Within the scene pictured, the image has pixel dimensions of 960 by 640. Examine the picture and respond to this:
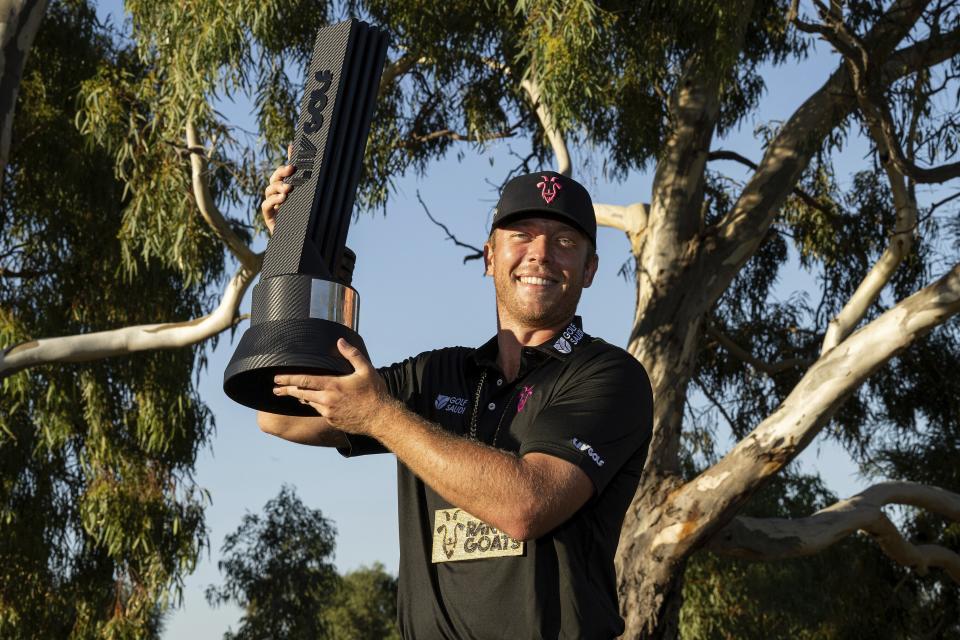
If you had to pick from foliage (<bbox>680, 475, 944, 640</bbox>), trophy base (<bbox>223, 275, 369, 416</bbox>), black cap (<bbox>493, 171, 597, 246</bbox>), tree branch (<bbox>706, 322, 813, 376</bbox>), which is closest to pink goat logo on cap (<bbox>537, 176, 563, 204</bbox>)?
black cap (<bbox>493, 171, 597, 246</bbox>)

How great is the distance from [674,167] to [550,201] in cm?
675

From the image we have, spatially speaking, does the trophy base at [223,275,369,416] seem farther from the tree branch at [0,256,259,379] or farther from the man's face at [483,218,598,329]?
the tree branch at [0,256,259,379]

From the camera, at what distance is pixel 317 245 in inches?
81.1

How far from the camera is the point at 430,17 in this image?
8570 millimetres

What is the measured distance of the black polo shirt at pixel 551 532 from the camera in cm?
212

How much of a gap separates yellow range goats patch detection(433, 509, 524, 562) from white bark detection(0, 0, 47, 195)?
4865mm

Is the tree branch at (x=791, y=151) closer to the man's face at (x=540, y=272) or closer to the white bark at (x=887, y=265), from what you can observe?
the white bark at (x=887, y=265)

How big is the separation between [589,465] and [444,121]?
25.9ft

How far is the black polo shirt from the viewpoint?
2.12 meters

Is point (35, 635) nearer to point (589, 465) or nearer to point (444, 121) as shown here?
point (444, 121)

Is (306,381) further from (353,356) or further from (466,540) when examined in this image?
(466,540)

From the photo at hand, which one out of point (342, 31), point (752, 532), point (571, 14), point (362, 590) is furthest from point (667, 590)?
point (362, 590)

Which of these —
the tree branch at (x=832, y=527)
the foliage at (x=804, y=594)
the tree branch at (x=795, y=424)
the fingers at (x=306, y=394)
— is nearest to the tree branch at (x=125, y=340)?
the tree branch at (x=795, y=424)

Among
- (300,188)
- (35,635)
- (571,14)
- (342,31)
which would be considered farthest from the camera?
(35,635)
